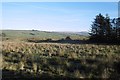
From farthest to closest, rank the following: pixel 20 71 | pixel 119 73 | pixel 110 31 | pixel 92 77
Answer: pixel 110 31 < pixel 20 71 < pixel 119 73 < pixel 92 77

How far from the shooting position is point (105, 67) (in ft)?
44.4

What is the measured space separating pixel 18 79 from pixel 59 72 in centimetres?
211

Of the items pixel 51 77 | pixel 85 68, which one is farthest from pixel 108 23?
pixel 51 77

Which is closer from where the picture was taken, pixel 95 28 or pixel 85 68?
pixel 85 68

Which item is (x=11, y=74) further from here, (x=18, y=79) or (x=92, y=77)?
(x=92, y=77)

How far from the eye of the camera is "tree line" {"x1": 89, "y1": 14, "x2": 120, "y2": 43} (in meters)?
38.4

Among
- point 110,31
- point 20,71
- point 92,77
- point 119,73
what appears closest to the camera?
point 92,77

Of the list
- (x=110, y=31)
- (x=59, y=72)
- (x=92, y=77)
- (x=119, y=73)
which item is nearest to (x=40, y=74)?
(x=59, y=72)

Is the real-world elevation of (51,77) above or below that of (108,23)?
below

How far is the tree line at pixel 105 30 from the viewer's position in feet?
126

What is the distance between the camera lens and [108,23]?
130ft

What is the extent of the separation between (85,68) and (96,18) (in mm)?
27506

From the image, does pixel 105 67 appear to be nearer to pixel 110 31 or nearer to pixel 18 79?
pixel 18 79

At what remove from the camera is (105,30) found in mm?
39344
